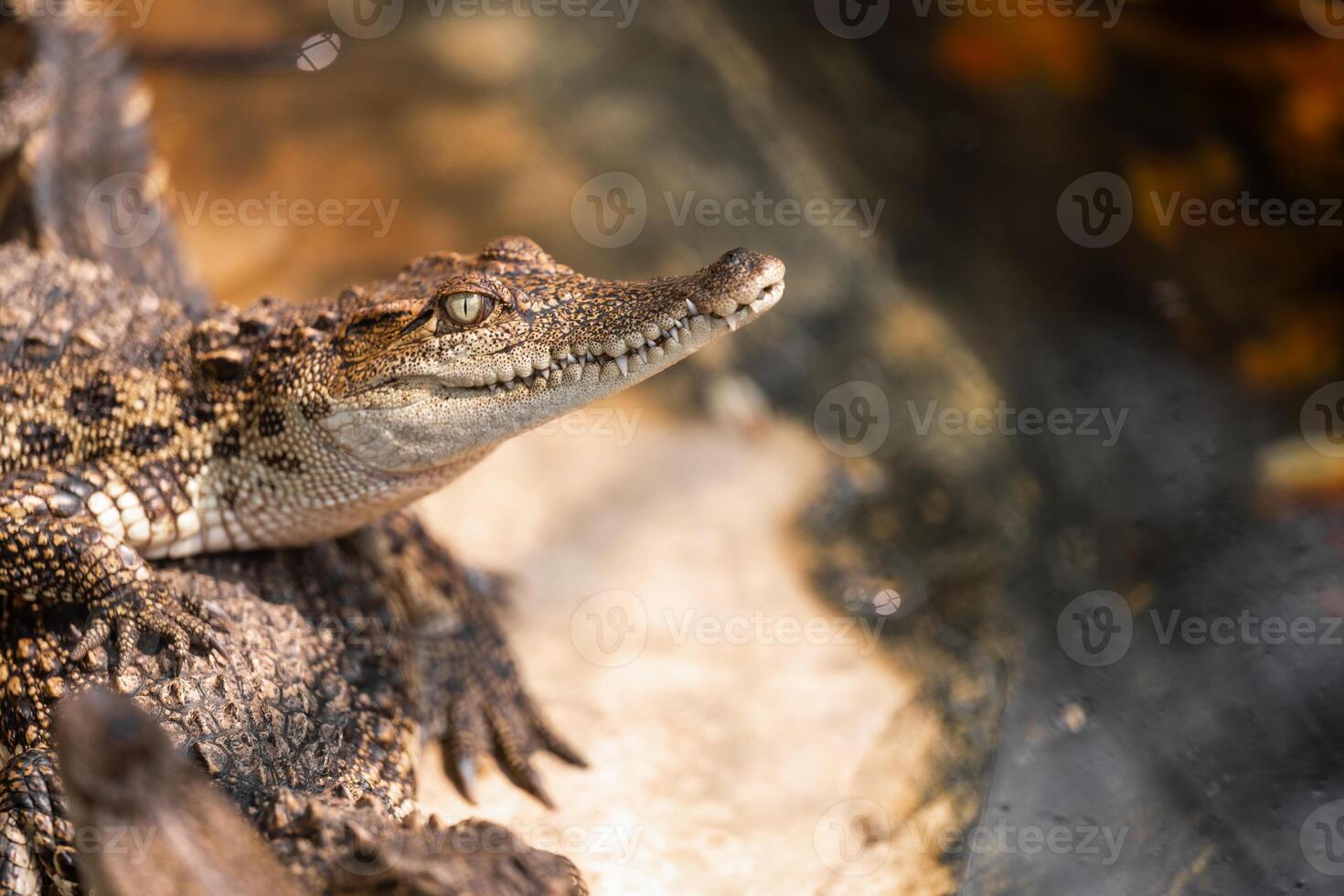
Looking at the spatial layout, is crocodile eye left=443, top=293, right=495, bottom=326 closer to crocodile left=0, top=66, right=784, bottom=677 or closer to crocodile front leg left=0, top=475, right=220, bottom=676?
crocodile left=0, top=66, right=784, bottom=677

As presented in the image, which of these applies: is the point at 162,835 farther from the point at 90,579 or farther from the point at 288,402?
the point at 288,402

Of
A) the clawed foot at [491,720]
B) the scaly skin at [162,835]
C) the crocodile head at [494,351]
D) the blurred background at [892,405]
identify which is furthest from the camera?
the clawed foot at [491,720]

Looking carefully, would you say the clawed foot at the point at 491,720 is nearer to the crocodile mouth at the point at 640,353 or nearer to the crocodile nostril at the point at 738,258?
the crocodile mouth at the point at 640,353

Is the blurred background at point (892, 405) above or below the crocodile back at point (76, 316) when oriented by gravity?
below

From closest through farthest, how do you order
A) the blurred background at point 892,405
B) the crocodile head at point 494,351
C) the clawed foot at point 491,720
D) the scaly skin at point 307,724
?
1. the scaly skin at point 307,724
2. the crocodile head at point 494,351
3. the blurred background at point 892,405
4. the clawed foot at point 491,720

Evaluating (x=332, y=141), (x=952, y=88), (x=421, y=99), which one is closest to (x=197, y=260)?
(x=332, y=141)

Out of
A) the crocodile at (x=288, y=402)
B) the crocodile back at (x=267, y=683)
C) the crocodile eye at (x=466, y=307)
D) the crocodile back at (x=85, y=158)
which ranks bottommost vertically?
the crocodile back at (x=267, y=683)

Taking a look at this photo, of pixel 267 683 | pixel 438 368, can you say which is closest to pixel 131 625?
pixel 267 683

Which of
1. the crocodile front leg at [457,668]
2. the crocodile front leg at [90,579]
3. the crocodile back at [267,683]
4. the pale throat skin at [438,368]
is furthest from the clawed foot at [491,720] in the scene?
the crocodile front leg at [90,579]
